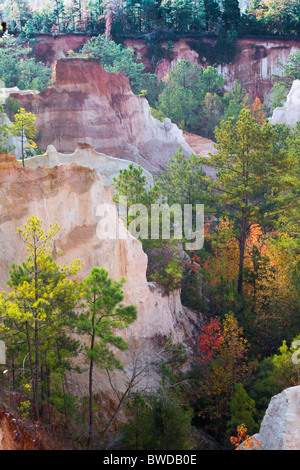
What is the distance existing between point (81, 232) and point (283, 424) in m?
9.93

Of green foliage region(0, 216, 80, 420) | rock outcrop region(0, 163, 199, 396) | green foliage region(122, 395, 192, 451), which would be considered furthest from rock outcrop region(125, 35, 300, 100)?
green foliage region(122, 395, 192, 451)

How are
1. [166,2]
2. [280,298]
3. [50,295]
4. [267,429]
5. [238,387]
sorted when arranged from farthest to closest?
[166,2] < [280,298] < [238,387] < [267,429] < [50,295]

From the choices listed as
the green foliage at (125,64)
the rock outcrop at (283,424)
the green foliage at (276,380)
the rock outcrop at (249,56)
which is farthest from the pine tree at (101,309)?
the rock outcrop at (249,56)

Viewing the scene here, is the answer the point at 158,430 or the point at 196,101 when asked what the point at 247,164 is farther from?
the point at 196,101

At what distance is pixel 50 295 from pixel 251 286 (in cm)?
1663

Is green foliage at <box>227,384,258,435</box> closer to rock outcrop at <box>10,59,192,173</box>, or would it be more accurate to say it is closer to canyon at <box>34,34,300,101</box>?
rock outcrop at <box>10,59,192,173</box>

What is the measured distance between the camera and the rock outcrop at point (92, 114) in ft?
128

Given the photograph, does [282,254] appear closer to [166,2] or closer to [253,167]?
[253,167]

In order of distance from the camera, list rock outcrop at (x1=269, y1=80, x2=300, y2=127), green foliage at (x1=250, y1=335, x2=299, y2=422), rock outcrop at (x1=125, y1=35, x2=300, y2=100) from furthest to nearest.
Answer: rock outcrop at (x1=125, y1=35, x2=300, y2=100) < rock outcrop at (x1=269, y1=80, x2=300, y2=127) < green foliage at (x1=250, y1=335, x2=299, y2=422)

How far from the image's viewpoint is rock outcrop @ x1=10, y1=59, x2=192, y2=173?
3909cm

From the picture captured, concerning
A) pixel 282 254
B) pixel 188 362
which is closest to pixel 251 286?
pixel 282 254

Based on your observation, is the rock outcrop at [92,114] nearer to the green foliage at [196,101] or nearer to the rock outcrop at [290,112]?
the green foliage at [196,101]

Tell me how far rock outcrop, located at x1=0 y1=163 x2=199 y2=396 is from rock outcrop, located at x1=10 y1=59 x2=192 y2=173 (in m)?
20.3
